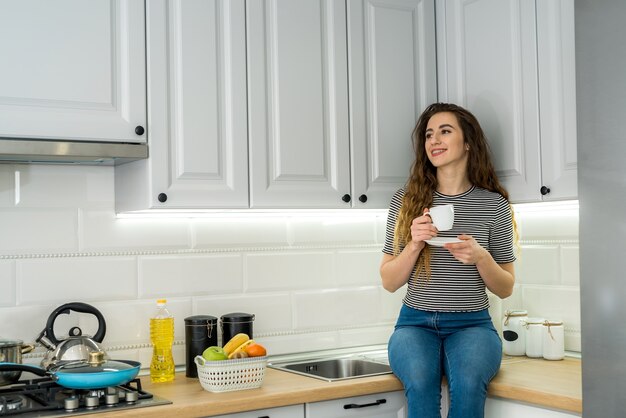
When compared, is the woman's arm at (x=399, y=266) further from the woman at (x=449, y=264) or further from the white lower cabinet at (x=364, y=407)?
the white lower cabinet at (x=364, y=407)

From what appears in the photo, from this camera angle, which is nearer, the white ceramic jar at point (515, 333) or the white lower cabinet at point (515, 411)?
the white lower cabinet at point (515, 411)

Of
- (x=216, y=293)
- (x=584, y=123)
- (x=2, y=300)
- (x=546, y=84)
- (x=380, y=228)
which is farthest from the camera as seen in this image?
(x=380, y=228)

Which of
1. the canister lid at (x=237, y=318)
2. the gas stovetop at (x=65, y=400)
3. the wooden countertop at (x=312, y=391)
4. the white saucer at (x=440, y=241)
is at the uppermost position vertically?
the white saucer at (x=440, y=241)

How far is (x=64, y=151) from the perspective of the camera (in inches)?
85.7

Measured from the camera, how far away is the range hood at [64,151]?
2111 millimetres

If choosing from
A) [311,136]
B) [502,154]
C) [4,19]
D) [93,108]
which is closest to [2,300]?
[93,108]

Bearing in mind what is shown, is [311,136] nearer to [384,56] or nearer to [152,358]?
[384,56]

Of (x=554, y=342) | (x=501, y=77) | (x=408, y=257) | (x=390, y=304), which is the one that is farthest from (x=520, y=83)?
(x=390, y=304)

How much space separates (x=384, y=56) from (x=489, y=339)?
1108mm

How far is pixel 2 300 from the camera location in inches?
93.7

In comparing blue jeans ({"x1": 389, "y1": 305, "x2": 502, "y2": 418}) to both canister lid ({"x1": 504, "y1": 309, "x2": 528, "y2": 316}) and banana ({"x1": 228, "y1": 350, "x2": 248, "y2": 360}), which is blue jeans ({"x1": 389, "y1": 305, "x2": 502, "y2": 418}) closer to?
canister lid ({"x1": 504, "y1": 309, "x2": 528, "y2": 316})

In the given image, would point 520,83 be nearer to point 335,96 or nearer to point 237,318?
point 335,96

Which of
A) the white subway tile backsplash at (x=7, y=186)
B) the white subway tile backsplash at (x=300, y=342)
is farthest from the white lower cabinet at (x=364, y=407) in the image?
the white subway tile backsplash at (x=7, y=186)

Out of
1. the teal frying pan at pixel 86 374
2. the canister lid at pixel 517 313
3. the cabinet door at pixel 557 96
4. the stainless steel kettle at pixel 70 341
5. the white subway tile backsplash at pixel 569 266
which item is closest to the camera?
the teal frying pan at pixel 86 374
